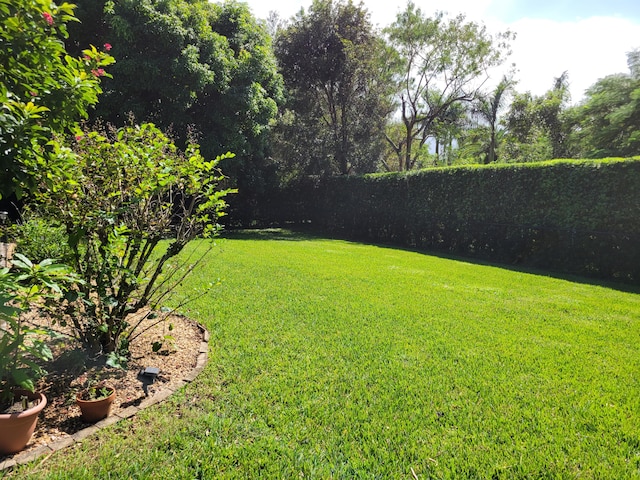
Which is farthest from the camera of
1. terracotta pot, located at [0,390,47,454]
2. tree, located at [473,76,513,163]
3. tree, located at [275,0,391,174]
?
tree, located at [473,76,513,163]

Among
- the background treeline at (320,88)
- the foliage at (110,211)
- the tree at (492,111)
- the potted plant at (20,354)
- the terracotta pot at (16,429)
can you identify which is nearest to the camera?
the potted plant at (20,354)

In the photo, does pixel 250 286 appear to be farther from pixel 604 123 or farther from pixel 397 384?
pixel 604 123

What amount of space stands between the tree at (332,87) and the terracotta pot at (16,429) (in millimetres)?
18273

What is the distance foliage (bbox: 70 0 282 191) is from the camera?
A: 457 inches

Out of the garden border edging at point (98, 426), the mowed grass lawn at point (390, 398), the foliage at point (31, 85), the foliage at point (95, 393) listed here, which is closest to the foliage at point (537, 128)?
the mowed grass lawn at point (390, 398)

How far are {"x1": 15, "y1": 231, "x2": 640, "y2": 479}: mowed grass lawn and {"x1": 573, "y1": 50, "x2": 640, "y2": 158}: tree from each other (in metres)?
13.4

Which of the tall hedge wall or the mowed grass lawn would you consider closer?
the mowed grass lawn

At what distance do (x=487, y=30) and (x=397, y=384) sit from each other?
74.4 ft

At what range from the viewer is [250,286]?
6.14 meters

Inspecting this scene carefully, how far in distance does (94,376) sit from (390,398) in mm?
2300

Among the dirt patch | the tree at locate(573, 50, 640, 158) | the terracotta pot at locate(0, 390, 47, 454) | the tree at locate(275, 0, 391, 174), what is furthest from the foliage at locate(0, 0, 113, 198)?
Answer: the tree at locate(573, 50, 640, 158)

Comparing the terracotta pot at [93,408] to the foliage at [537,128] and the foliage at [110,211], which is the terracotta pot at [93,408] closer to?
the foliage at [110,211]

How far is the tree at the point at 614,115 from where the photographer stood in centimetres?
1490

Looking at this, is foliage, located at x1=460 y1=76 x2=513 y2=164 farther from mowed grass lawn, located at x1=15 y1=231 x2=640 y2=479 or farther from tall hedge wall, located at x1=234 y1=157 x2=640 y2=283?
mowed grass lawn, located at x1=15 y1=231 x2=640 y2=479
